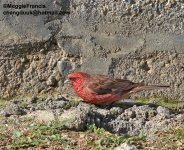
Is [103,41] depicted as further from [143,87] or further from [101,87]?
[143,87]

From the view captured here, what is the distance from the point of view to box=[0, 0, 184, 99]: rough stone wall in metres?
7.53

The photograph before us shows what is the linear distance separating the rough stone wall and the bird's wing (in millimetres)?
151

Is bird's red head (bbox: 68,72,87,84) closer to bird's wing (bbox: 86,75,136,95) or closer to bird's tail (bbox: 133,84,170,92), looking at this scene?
bird's wing (bbox: 86,75,136,95)

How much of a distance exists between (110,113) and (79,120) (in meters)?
0.75

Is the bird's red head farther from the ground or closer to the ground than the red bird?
farther from the ground

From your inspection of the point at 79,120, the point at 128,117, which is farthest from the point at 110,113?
the point at 79,120

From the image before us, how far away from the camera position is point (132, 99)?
7.74 meters

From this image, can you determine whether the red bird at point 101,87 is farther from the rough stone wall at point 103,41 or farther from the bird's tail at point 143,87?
the rough stone wall at point 103,41

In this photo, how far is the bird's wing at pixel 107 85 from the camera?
7.43 meters

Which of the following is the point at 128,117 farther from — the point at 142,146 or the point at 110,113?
the point at 142,146

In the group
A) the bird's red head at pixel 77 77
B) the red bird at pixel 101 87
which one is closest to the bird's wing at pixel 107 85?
the red bird at pixel 101 87

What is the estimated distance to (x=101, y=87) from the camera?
7.67 meters

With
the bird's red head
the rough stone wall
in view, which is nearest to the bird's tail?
the rough stone wall

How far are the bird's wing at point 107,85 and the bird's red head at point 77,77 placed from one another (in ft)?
0.39
